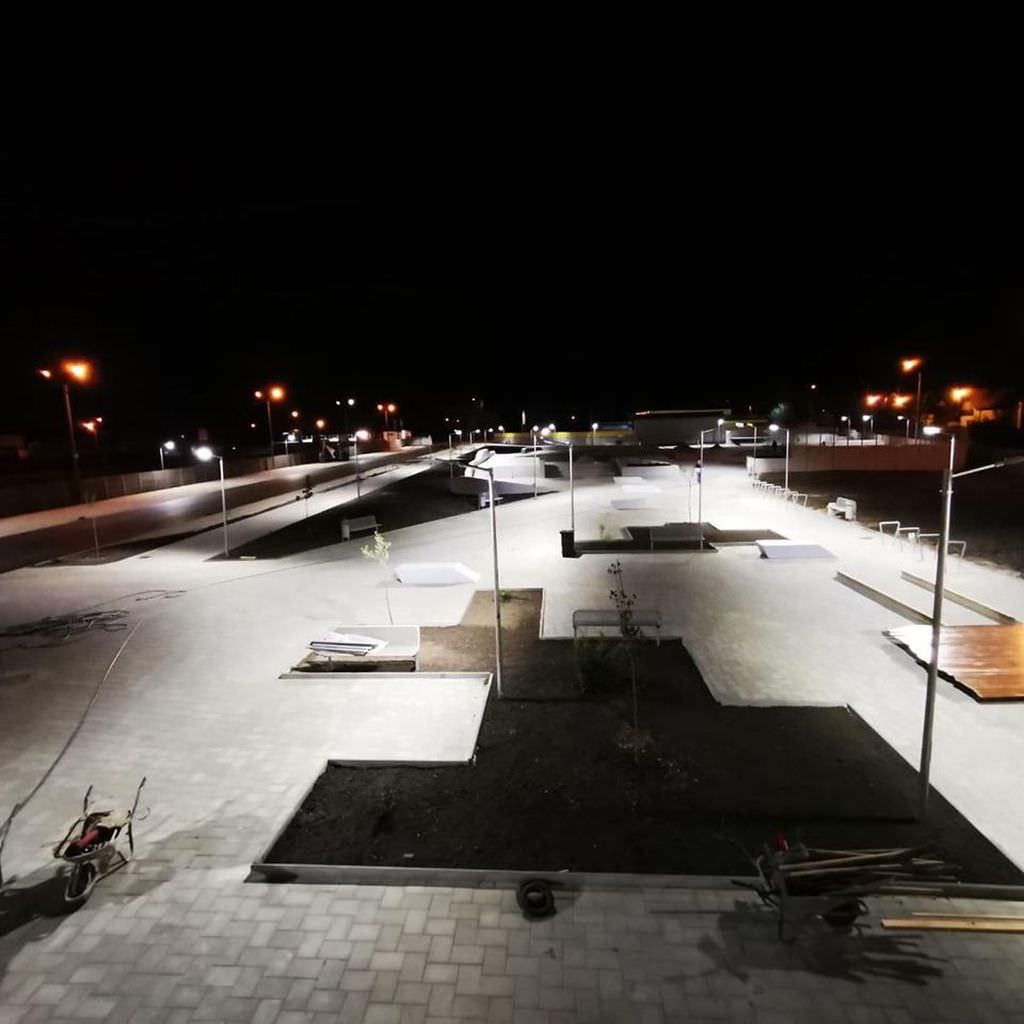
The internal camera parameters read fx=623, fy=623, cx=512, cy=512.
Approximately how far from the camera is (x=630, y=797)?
724 cm

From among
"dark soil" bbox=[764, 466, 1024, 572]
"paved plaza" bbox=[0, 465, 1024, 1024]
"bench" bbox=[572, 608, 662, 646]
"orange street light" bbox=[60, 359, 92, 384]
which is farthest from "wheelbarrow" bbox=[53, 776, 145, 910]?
"orange street light" bbox=[60, 359, 92, 384]

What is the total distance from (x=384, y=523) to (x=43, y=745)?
2080 centimetres

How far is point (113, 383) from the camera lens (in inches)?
2977

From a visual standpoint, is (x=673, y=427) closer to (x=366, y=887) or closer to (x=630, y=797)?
(x=630, y=797)

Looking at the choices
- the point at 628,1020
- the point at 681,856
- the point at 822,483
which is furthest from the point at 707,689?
the point at 822,483

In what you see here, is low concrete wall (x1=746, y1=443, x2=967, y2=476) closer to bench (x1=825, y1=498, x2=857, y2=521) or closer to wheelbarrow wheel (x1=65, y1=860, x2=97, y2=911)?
bench (x1=825, y1=498, x2=857, y2=521)

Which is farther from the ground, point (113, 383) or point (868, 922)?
point (113, 383)

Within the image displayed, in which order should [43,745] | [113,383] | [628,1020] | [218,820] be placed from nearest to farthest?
[628,1020] → [218,820] → [43,745] → [113,383]

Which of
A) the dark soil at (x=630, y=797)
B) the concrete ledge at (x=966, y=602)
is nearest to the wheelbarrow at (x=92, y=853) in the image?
the dark soil at (x=630, y=797)

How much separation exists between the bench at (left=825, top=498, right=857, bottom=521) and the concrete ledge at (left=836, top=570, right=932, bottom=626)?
29.1ft

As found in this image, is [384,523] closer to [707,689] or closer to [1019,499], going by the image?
[707,689]

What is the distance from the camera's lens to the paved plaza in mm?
4703

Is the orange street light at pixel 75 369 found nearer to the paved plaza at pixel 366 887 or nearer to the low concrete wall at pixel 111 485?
the low concrete wall at pixel 111 485

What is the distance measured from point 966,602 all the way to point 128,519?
32.0m
